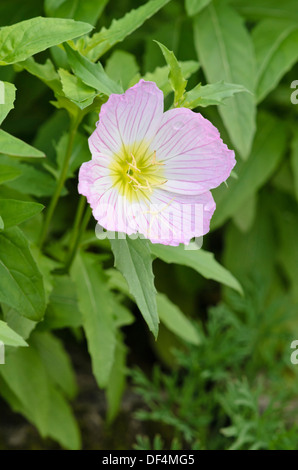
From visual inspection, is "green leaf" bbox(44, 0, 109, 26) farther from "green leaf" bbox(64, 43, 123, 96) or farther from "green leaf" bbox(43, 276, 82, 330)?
"green leaf" bbox(43, 276, 82, 330)

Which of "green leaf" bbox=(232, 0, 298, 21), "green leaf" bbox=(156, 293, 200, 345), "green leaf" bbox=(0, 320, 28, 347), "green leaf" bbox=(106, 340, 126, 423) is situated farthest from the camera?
"green leaf" bbox=(232, 0, 298, 21)

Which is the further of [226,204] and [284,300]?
[284,300]

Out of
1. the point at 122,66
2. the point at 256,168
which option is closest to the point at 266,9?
the point at 256,168

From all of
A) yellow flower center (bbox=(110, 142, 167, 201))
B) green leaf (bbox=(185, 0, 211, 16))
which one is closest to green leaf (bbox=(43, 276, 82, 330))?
yellow flower center (bbox=(110, 142, 167, 201))

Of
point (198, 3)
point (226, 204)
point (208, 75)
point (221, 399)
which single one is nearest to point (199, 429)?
point (221, 399)

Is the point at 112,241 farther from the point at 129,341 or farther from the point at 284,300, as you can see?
the point at 129,341

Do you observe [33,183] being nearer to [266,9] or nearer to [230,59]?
[230,59]

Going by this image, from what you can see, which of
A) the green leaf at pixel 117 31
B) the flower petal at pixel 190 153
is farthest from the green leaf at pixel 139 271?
the green leaf at pixel 117 31
